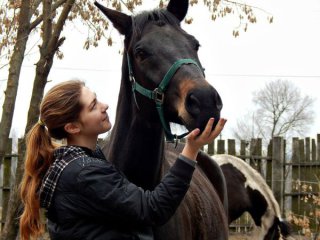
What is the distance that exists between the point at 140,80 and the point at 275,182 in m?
8.23

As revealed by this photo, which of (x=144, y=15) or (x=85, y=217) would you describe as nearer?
(x=85, y=217)

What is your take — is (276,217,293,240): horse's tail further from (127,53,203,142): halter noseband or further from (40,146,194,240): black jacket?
(40,146,194,240): black jacket

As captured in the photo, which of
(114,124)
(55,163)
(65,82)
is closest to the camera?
(55,163)

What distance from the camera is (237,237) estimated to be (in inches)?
407

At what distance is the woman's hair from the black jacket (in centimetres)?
12

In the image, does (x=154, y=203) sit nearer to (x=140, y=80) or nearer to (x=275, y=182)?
(x=140, y=80)

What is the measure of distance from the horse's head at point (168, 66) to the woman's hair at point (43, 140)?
14.2 inches

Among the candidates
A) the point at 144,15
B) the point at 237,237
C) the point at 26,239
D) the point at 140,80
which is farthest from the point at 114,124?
the point at 237,237

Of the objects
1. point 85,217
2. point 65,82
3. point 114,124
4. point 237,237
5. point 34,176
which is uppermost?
point 65,82

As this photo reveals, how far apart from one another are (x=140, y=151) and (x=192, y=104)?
25.2 inches

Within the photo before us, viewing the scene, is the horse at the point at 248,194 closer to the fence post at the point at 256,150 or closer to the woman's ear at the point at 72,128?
the fence post at the point at 256,150

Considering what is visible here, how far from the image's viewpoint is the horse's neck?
2.74 metres

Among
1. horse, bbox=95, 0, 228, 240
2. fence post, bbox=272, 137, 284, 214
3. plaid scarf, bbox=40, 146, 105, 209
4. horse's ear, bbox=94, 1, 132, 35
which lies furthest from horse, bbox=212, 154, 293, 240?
plaid scarf, bbox=40, 146, 105, 209

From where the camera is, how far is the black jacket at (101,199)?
7.00 feet
